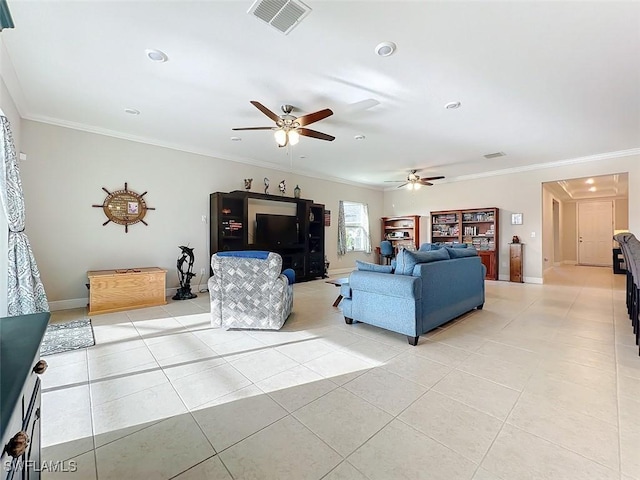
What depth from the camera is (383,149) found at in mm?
5574

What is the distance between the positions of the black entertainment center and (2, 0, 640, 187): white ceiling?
143 centimetres

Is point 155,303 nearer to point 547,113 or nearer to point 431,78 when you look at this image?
point 431,78

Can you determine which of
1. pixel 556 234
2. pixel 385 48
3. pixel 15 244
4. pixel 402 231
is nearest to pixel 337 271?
pixel 402 231

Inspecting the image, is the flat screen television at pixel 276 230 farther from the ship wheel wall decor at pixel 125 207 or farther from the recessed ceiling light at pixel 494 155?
the recessed ceiling light at pixel 494 155

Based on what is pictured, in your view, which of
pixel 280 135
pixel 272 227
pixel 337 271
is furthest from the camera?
pixel 337 271

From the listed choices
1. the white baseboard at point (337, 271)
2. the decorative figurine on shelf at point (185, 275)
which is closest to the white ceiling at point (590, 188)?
the white baseboard at point (337, 271)

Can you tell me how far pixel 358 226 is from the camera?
29.9ft

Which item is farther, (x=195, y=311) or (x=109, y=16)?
(x=195, y=311)

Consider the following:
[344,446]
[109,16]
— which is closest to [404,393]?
[344,446]

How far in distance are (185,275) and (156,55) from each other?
3.71 m

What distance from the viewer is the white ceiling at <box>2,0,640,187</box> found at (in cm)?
221

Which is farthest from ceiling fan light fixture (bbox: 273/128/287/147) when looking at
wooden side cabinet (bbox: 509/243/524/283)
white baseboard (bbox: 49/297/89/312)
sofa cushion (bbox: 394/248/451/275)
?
wooden side cabinet (bbox: 509/243/524/283)

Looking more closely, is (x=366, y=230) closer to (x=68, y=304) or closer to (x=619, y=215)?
(x=68, y=304)

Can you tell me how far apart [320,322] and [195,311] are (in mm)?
1945
